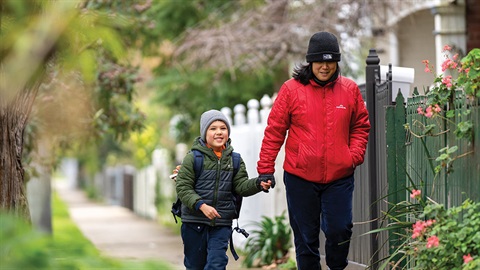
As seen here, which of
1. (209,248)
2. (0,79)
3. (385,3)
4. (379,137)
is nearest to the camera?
(0,79)

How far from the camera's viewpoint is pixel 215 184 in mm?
7680

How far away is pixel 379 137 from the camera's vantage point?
8375 mm

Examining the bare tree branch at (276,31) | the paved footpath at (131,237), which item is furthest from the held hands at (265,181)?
the bare tree branch at (276,31)

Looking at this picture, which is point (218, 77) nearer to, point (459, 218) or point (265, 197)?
point (265, 197)

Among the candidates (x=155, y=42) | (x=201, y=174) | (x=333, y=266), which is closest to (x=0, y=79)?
(x=201, y=174)

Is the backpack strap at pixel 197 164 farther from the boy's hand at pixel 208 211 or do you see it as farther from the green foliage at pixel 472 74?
the green foliage at pixel 472 74

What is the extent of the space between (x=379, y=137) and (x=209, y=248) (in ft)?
5.33

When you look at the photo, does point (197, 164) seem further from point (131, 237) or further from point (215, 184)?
point (131, 237)

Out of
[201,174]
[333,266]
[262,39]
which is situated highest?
[262,39]

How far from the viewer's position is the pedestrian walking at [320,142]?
24.5 feet

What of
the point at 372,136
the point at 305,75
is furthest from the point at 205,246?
the point at 372,136

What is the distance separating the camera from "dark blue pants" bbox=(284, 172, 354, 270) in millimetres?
7543

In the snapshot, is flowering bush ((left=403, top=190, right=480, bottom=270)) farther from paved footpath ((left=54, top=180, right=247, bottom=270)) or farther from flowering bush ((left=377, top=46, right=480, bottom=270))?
paved footpath ((left=54, top=180, right=247, bottom=270))

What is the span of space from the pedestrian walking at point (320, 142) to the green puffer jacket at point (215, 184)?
215 mm
